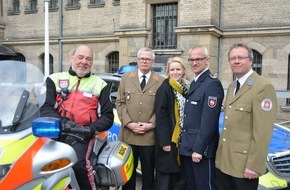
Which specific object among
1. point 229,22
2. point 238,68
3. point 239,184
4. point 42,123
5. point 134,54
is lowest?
point 239,184

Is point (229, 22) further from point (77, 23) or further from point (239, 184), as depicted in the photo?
point (239, 184)

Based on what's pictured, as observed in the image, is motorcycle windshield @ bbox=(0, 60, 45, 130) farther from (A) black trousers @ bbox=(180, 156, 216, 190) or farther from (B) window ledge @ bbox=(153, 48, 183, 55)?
(B) window ledge @ bbox=(153, 48, 183, 55)

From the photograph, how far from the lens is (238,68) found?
3.01m

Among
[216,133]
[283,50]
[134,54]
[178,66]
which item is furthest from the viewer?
[134,54]

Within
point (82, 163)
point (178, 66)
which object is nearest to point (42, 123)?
point (82, 163)

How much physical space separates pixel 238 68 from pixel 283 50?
12.0 metres

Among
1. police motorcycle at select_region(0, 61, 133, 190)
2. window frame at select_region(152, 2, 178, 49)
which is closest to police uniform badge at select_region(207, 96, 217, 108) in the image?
police motorcycle at select_region(0, 61, 133, 190)

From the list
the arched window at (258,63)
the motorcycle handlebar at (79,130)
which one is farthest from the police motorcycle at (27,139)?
the arched window at (258,63)

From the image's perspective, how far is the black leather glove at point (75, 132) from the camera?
2799 millimetres

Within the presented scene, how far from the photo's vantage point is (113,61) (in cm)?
1797

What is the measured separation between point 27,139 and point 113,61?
15.9m

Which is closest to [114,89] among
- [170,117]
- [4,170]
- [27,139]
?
[170,117]

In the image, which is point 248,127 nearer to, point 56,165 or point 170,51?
point 56,165

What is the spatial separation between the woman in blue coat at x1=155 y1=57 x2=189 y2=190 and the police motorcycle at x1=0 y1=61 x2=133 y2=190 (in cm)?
131
